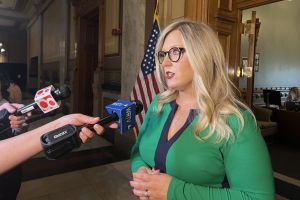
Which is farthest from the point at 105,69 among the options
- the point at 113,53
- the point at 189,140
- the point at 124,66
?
the point at 189,140

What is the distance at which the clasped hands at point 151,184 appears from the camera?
117 centimetres

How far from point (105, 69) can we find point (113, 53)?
0.58 m

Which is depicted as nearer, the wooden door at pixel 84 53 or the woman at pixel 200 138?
the woman at pixel 200 138

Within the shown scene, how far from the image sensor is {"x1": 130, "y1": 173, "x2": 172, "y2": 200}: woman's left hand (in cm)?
117

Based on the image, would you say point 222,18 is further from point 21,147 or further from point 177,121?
point 21,147

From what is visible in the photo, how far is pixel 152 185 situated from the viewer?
1191 mm

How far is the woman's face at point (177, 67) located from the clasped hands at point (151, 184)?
1.35 feet

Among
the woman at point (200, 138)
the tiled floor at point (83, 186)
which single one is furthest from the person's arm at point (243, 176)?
the tiled floor at point (83, 186)

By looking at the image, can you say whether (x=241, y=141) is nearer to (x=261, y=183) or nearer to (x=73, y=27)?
(x=261, y=183)

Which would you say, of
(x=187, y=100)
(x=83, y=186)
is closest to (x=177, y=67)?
(x=187, y=100)

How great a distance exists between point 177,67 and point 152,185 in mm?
521

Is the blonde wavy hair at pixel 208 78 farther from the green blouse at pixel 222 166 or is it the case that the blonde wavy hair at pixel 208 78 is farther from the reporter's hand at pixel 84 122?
the reporter's hand at pixel 84 122

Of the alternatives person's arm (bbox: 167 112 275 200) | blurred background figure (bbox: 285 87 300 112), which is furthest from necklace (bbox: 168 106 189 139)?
blurred background figure (bbox: 285 87 300 112)

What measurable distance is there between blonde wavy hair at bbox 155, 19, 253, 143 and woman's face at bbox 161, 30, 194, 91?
30 mm
